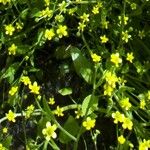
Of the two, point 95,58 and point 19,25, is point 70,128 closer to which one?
point 95,58

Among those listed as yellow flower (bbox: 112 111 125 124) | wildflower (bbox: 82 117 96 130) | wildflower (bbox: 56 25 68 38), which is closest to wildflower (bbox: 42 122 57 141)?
wildflower (bbox: 82 117 96 130)

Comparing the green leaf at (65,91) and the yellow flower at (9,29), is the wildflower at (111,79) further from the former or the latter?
the yellow flower at (9,29)

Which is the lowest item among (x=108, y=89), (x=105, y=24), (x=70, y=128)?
(x=70, y=128)

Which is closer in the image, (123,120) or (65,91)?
(123,120)

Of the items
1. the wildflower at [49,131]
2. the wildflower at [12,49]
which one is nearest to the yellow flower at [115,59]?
the wildflower at [49,131]

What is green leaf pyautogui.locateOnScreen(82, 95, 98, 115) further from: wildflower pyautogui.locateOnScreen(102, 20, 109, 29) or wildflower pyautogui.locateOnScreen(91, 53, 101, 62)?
wildflower pyautogui.locateOnScreen(102, 20, 109, 29)

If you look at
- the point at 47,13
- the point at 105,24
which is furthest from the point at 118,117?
the point at 47,13

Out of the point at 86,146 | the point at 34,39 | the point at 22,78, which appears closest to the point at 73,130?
the point at 86,146
